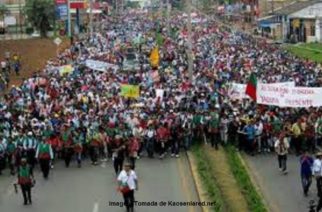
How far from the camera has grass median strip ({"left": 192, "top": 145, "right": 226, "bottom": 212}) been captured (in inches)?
785

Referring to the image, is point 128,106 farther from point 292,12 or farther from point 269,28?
point 269,28

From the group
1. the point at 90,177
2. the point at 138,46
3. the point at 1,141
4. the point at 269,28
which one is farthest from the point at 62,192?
the point at 269,28

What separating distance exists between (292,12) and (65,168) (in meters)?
68.5

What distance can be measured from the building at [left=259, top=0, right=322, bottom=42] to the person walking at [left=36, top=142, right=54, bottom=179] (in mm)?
63200

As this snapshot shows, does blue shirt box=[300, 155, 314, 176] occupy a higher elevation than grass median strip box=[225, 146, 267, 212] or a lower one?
higher

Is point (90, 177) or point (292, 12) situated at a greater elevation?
point (292, 12)

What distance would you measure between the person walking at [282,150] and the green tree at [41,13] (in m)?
62.7

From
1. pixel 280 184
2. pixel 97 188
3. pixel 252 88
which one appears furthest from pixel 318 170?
pixel 252 88

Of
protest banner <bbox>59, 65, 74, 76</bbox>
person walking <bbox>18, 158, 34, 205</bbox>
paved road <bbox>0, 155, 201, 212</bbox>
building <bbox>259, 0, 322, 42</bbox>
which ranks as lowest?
paved road <bbox>0, 155, 201, 212</bbox>

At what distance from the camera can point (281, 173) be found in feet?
77.5

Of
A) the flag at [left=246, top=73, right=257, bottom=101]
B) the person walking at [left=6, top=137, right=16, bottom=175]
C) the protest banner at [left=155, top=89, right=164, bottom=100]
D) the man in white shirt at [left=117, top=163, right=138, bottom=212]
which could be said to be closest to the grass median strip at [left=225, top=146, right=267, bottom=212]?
the flag at [left=246, top=73, right=257, bottom=101]

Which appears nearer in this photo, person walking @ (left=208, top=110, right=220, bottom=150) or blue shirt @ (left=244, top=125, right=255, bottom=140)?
blue shirt @ (left=244, top=125, right=255, bottom=140)

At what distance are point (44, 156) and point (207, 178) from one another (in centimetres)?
463

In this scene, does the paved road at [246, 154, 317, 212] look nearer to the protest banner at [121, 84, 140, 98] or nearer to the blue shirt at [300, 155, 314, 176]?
the blue shirt at [300, 155, 314, 176]
